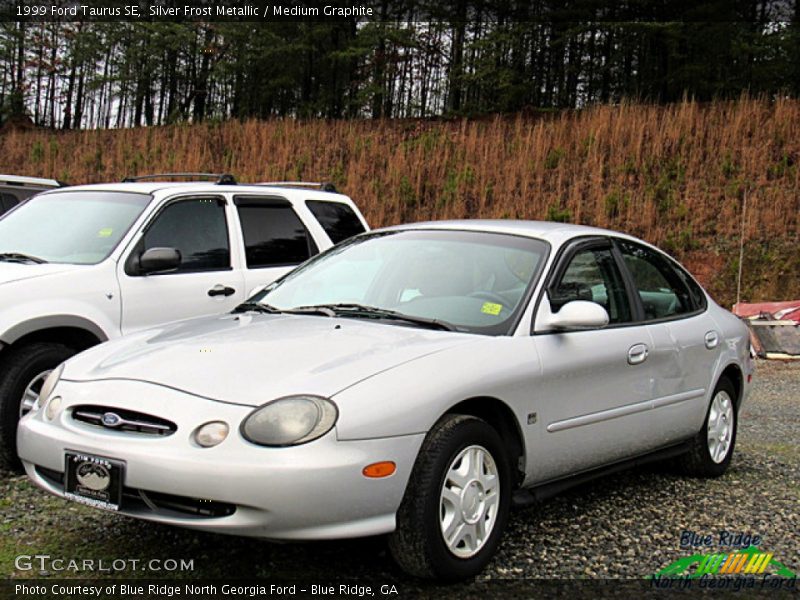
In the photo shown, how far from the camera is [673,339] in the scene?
5172 millimetres

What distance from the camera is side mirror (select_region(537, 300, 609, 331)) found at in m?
4.18

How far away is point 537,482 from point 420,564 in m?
0.93

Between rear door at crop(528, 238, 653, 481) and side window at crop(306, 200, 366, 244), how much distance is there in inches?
115

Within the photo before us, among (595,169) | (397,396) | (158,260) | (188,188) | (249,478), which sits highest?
(595,169)

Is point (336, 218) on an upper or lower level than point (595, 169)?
lower

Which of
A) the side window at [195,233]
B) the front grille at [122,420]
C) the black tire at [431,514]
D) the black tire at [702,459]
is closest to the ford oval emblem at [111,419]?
the front grille at [122,420]

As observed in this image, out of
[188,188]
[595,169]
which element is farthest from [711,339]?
[595,169]

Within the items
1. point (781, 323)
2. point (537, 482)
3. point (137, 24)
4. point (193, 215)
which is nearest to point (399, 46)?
point (137, 24)

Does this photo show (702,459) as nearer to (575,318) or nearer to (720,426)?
(720,426)

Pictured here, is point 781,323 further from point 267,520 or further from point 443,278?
point 267,520

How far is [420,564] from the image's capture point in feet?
11.3

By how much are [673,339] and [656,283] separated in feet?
1.74

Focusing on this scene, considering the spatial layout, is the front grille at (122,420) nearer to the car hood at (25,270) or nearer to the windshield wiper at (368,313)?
the windshield wiper at (368,313)

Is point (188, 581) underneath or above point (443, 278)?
underneath
